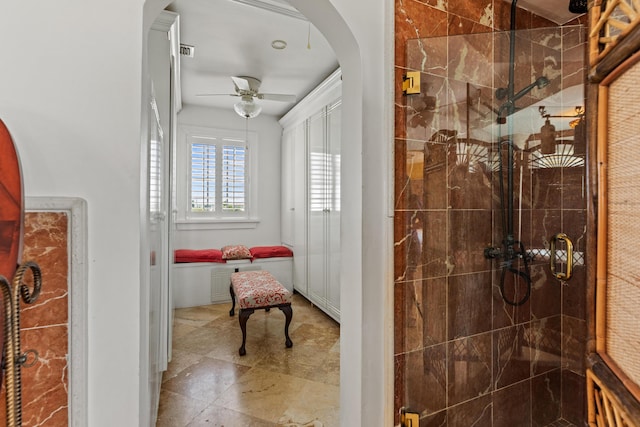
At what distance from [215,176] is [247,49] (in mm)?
2433

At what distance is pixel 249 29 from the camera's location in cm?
262

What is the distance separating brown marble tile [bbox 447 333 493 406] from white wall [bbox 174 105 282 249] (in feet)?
13.3

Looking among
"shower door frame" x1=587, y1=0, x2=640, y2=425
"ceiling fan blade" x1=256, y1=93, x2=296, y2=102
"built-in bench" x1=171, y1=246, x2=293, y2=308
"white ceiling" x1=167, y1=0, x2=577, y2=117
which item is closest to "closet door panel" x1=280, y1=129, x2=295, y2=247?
"built-in bench" x1=171, y1=246, x2=293, y2=308

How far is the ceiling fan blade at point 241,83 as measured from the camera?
3.27 m

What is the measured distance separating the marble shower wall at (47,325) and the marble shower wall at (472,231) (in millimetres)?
1251

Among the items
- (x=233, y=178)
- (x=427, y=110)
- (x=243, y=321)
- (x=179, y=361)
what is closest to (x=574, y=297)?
(x=427, y=110)

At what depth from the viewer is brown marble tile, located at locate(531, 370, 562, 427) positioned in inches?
69.2

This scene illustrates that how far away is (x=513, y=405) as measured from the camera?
1719 mm

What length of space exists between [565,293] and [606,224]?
1.64m

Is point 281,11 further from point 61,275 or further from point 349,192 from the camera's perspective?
point 61,275

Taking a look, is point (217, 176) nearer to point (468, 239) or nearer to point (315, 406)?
point (315, 406)

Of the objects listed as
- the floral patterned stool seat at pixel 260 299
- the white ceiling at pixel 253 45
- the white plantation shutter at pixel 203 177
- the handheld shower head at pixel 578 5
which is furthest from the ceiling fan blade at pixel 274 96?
the handheld shower head at pixel 578 5

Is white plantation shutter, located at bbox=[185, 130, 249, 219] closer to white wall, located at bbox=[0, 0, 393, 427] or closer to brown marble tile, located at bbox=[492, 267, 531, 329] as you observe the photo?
white wall, located at bbox=[0, 0, 393, 427]

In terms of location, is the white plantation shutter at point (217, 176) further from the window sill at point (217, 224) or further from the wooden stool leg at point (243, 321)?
the wooden stool leg at point (243, 321)
